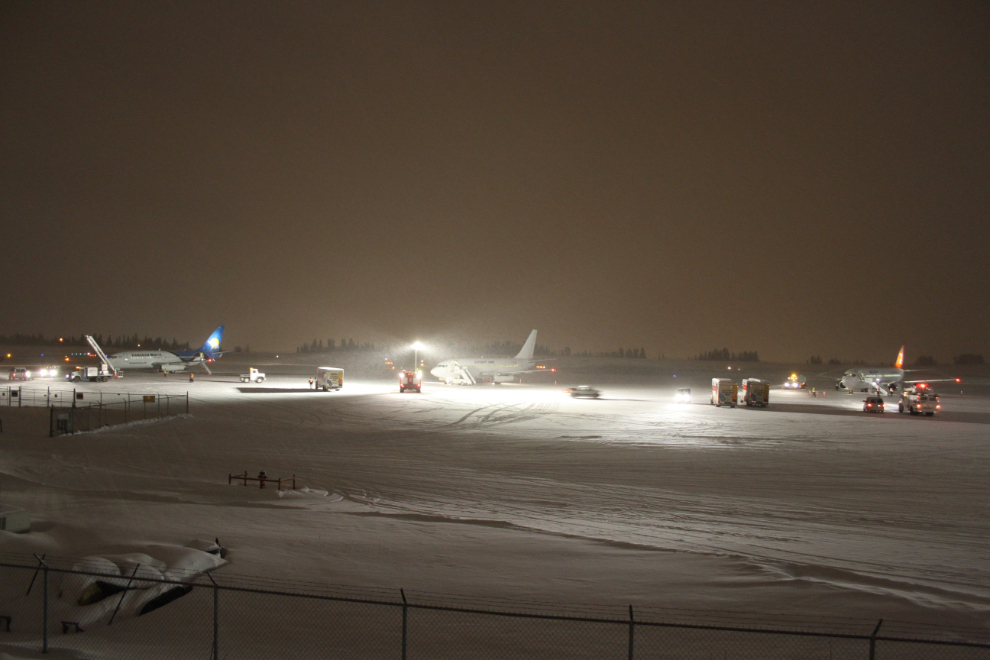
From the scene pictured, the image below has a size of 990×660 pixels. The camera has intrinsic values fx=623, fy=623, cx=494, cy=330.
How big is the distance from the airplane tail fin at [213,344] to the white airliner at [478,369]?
116ft

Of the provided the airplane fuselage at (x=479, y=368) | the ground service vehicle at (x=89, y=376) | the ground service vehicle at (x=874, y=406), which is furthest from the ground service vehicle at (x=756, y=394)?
the ground service vehicle at (x=89, y=376)

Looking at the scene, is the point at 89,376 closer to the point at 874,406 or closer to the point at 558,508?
the point at 558,508

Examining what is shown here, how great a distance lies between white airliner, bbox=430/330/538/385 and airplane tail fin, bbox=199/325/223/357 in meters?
35.3

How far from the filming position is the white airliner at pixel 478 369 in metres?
78.9

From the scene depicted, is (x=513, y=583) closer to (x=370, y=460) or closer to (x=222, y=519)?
(x=222, y=519)

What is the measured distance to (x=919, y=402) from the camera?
49.8 metres

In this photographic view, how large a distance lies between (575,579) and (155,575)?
7918 mm

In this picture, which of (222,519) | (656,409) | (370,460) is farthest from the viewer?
(656,409)

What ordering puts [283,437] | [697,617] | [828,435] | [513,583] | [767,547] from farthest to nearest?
[828,435]
[283,437]
[767,547]
[513,583]
[697,617]

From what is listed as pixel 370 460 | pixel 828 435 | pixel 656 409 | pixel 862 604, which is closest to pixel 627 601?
pixel 862 604

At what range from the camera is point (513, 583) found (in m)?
12.1

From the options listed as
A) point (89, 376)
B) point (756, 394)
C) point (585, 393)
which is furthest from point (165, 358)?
point (756, 394)

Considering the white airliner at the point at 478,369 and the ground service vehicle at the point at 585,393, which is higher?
the white airliner at the point at 478,369

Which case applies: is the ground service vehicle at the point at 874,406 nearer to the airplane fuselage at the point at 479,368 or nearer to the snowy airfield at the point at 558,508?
the snowy airfield at the point at 558,508
